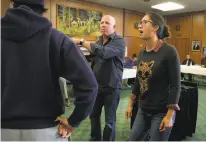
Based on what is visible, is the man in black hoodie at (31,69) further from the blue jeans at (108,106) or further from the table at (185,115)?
the table at (185,115)

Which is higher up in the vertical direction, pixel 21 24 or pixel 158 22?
A: pixel 158 22

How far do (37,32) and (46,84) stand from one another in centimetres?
25

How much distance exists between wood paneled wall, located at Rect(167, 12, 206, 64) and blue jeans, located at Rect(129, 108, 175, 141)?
10.4 m

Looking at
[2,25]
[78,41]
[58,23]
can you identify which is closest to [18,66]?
[2,25]

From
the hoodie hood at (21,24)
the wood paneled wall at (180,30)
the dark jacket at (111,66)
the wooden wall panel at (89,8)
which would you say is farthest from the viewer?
the wood paneled wall at (180,30)

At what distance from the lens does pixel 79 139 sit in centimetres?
334

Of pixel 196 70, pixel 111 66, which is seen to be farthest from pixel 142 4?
pixel 111 66

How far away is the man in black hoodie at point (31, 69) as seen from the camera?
1.13 meters

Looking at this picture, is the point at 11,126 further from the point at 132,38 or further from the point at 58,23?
the point at 132,38

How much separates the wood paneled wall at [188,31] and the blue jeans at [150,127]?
411 inches

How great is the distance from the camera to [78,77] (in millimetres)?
1192

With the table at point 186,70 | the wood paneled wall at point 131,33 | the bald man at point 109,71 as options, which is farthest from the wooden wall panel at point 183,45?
the bald man at point 109,71

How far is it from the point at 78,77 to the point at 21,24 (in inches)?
14.2

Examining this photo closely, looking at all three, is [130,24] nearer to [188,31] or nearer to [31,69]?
[188,31]
